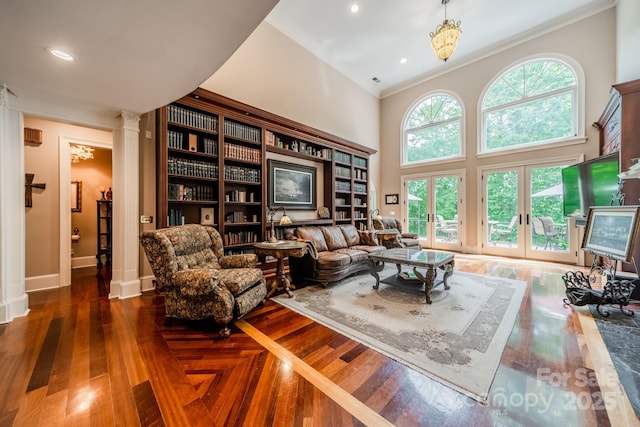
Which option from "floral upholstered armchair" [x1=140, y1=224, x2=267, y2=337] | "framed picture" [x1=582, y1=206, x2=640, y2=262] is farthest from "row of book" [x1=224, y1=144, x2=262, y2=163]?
"framed picture" [x1=582, y1=206, x2=640, y2=262]

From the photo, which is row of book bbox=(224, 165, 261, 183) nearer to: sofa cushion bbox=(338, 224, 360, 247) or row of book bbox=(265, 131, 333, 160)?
row of book bbox=(265, 131, 333, 160)

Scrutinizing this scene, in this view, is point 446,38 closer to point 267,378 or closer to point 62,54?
point 62,54

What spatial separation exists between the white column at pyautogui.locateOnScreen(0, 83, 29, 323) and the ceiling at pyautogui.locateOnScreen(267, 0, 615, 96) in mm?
4339

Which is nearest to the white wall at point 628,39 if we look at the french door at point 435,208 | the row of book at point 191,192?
the french door at point 435,208

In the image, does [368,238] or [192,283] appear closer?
[192,283]

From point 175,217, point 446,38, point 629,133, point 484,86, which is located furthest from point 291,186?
point 484,86

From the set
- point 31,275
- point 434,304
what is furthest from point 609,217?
point 31,275

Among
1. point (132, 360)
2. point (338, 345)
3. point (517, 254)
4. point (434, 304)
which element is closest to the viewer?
point (132, 360)

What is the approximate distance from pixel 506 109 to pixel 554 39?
59.5 inches

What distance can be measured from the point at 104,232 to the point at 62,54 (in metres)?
4.34

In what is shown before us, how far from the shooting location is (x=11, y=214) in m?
2.63

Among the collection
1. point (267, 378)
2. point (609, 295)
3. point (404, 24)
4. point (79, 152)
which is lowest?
point (267, 378)

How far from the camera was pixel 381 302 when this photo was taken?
116 inches

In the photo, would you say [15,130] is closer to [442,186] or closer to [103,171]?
[103,171]
